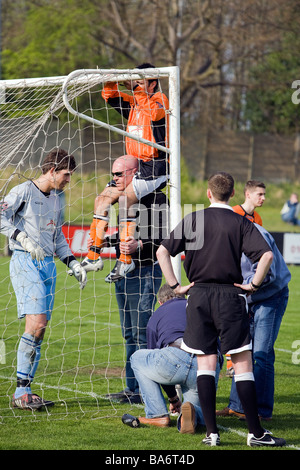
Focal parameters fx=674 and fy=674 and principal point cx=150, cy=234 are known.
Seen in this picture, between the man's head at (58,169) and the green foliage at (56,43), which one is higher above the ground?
the green foliage at (56,43)

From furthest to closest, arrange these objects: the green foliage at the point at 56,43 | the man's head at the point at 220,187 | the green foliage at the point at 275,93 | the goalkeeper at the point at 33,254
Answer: the green foliage at the point at 275,93, the green foliage at the point at 56,43, the goalkeeper at the point at 33,254, the man's head at the point at 220,187

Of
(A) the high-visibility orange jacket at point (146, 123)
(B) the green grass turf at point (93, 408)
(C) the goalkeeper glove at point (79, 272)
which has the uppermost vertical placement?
(A) the high-visibility orange jacket at point (146, 123)

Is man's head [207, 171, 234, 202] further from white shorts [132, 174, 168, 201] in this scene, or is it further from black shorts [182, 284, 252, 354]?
white shorts [132, 174, 168, 201]

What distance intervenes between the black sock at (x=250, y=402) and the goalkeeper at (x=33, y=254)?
1.96 meters

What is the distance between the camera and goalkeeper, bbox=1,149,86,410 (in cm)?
580

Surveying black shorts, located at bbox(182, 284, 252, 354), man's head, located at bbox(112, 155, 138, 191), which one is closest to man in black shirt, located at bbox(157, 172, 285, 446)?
black shorts, located at bbox(182, 284, 252, 354)

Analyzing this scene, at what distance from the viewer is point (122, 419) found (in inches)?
213

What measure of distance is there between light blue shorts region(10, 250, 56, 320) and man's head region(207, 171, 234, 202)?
5.99 feet

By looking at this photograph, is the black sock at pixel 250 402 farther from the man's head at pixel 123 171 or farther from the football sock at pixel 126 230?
the man's head at pixel 123 171

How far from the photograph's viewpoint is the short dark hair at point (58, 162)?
19.5 ft

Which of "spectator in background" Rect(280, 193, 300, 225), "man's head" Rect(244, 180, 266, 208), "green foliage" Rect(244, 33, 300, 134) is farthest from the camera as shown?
"green foliage" Rect(244, 33, 300, 134)

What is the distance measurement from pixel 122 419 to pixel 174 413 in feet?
1.74

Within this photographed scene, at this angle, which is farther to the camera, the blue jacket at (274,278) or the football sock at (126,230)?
the football sock at (126,230)

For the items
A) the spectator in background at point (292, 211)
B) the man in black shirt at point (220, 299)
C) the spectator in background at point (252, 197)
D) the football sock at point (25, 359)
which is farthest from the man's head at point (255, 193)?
the spectator in background at point (292, 211)
